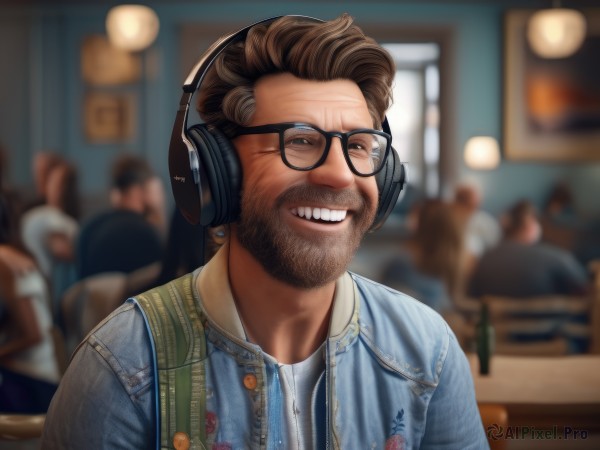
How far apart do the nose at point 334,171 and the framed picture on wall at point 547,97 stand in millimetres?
3004

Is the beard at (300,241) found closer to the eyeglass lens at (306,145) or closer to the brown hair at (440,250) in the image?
the eyeglass lens at (306,145)

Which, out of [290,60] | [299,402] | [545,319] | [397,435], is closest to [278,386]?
[299,402]

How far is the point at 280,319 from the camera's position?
104 centimetres

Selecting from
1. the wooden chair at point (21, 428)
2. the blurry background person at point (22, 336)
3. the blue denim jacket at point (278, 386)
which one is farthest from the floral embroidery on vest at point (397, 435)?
the blurry background person at point (22, 336)

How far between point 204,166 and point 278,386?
0.89 feet

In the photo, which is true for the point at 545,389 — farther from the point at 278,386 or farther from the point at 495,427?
the point at 278,386

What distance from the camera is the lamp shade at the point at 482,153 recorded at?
3854 millimetres

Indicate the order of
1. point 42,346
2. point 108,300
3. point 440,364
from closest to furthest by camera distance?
point 440,364, point 42,346, point 108,300

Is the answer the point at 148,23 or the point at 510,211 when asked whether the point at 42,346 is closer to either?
the point at 148,23

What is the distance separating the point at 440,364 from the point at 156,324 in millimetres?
355

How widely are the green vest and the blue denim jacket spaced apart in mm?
11

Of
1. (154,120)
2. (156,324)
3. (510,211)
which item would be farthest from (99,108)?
(156,324)

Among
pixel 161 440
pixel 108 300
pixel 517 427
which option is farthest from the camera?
pixel 108 300

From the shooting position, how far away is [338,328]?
3.46 feet
